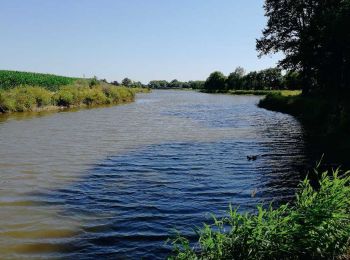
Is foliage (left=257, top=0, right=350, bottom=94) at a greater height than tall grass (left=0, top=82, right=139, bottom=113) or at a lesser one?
greater

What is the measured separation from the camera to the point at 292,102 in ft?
149

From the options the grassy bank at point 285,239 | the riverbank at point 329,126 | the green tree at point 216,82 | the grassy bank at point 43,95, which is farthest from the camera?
the green tree at point 216,82

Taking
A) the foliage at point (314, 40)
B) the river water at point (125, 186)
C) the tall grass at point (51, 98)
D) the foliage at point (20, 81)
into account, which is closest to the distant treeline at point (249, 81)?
the tall grass at point (51, 98)

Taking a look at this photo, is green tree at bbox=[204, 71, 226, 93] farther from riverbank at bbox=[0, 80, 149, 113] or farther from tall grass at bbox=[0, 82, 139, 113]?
riverbank at bbox=[0, 80, 149, 113]

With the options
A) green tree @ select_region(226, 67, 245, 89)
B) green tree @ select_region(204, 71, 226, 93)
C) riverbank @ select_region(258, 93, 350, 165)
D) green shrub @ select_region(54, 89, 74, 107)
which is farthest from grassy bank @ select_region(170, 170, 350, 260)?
green tree @ select_region(204, 71, 226, 93)

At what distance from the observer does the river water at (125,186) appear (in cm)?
943

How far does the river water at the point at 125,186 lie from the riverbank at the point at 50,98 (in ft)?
63.0

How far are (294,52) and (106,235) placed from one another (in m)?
43.6

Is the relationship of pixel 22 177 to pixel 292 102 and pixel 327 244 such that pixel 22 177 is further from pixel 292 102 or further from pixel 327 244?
pixel 292 102

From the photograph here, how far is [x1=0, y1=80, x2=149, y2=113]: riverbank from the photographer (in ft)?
148

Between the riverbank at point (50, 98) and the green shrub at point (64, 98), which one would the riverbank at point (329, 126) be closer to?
the riverbank at point (50, 98)

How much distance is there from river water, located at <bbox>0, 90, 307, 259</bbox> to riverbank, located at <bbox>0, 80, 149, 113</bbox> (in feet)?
63.0

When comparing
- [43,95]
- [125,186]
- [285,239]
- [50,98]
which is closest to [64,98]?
[50,98]

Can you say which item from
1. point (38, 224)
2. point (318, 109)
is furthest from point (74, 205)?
point (318, 109)
